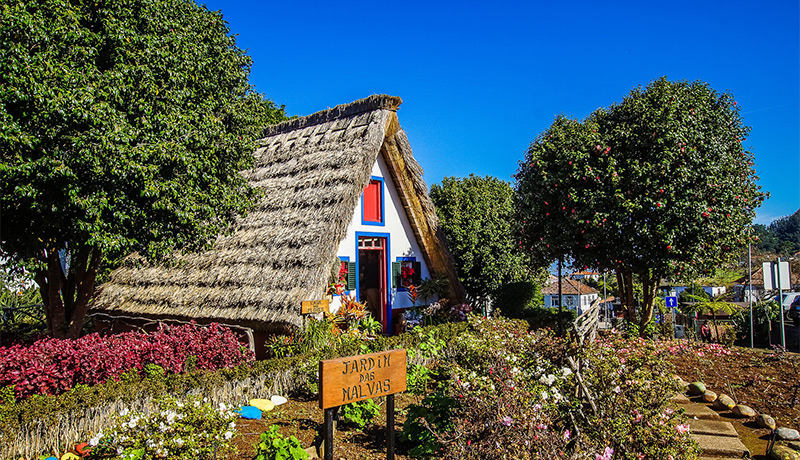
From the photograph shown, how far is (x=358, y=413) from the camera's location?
6250 millimetres

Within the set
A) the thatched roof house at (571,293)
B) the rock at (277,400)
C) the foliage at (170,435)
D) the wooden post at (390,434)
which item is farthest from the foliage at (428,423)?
the thatched roof house at (571,293)

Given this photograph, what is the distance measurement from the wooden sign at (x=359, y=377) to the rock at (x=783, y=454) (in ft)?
14.1

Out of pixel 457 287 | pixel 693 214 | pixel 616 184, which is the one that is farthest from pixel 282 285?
pixel 693 214

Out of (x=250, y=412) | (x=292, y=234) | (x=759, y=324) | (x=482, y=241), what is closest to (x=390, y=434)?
(x=250, y=412)

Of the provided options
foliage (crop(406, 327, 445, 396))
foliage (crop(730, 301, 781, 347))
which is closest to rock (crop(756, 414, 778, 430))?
foliage (crop(406, 327, 445, 396))

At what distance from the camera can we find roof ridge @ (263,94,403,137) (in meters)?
13.1

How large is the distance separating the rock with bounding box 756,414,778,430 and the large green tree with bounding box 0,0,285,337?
874cm

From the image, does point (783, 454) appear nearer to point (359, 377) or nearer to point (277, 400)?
point (359, 377)

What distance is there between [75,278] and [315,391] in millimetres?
6155

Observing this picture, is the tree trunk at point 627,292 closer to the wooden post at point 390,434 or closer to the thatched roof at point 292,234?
the thatched roof at point 292,234

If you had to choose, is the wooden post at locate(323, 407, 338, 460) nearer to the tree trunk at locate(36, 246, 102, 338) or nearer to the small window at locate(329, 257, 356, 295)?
Result: the tree trunk at locate(36, 246, 102, 338)

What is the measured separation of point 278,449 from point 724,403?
643 cm

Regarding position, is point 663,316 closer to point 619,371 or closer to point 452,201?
point 452,201

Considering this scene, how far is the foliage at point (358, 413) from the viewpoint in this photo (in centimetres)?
621
